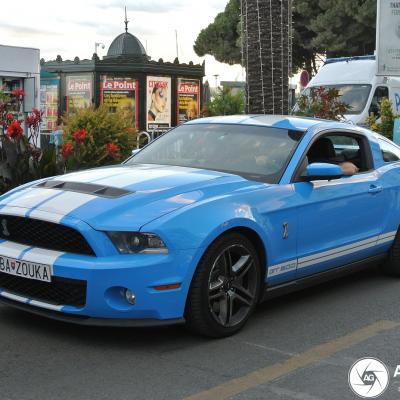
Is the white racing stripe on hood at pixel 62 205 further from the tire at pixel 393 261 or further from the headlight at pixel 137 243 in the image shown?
the tire at pixel 393 261

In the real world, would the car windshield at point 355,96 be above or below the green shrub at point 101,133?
above

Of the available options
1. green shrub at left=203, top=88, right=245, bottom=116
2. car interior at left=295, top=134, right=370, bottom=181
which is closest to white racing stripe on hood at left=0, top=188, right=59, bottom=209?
car interior at left=295, top=134, right=370, bottom=181

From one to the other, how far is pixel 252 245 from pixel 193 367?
1.07 metres

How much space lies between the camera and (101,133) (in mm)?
9258

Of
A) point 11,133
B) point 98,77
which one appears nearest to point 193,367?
point 11,133

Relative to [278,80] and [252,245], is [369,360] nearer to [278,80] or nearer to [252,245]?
[252,245]

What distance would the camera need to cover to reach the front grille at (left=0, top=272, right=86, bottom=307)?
449 cm

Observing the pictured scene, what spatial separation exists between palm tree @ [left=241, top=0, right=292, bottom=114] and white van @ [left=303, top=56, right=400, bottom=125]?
648 centimetres

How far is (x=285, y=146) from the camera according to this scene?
5816 mm

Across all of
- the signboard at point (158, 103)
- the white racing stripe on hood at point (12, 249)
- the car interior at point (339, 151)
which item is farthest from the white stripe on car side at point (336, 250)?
the signboard at point (158, 103)

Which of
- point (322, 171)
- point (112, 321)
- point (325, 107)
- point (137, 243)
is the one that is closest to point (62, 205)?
point (137, 243)

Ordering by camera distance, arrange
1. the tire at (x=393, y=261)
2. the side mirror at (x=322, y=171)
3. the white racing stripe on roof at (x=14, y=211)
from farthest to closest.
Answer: the tire at (x=393, y=261) → the side mirror at (x=322, y=171) → the white racing stripe on roof at (x=14, y=211)

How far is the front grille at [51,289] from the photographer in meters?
4.49

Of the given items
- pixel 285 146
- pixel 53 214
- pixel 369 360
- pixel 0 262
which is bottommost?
pixel 369 360
